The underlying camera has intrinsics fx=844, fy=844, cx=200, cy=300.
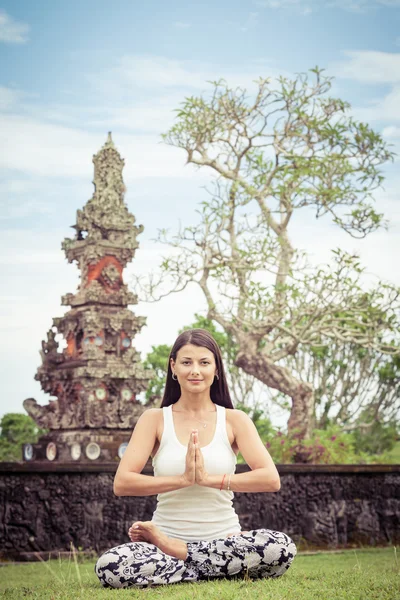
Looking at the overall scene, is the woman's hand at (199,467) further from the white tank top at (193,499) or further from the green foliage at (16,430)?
the green foliage at (16,430)

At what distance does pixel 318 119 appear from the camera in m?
17.6

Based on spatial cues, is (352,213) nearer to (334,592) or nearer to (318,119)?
(318,119)

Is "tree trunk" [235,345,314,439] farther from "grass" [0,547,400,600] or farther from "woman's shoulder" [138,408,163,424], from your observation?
"woman's shoulder" [138,408,163,424]

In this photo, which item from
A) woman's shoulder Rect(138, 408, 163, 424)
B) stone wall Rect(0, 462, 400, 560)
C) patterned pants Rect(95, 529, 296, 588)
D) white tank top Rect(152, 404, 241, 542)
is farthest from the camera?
stone wall Rect(0, 462, 400, 560)

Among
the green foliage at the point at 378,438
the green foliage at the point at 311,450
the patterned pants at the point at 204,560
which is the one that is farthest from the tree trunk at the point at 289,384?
the patterned pants at the point at 204,560

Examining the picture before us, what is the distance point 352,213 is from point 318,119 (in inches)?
82.3

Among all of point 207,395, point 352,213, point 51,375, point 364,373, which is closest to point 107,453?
→ point 51,375

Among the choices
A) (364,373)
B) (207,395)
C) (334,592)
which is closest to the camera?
(334,592)

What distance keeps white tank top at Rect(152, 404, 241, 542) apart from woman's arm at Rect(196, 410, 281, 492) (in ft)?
0.27

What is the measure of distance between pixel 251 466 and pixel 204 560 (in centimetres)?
47

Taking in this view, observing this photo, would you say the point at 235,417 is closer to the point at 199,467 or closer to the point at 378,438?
the point at 199,467

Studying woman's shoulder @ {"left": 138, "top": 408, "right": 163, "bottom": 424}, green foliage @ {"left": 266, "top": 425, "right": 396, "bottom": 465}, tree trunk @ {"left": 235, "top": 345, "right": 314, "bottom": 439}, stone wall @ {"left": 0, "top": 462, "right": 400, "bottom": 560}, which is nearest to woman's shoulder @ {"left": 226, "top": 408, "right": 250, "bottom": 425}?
woman's shoulder @ {"left": 138, "top": 408, "right": 163, "bottom": 424}

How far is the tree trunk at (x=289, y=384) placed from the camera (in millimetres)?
17156

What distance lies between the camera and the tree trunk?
1716cm
